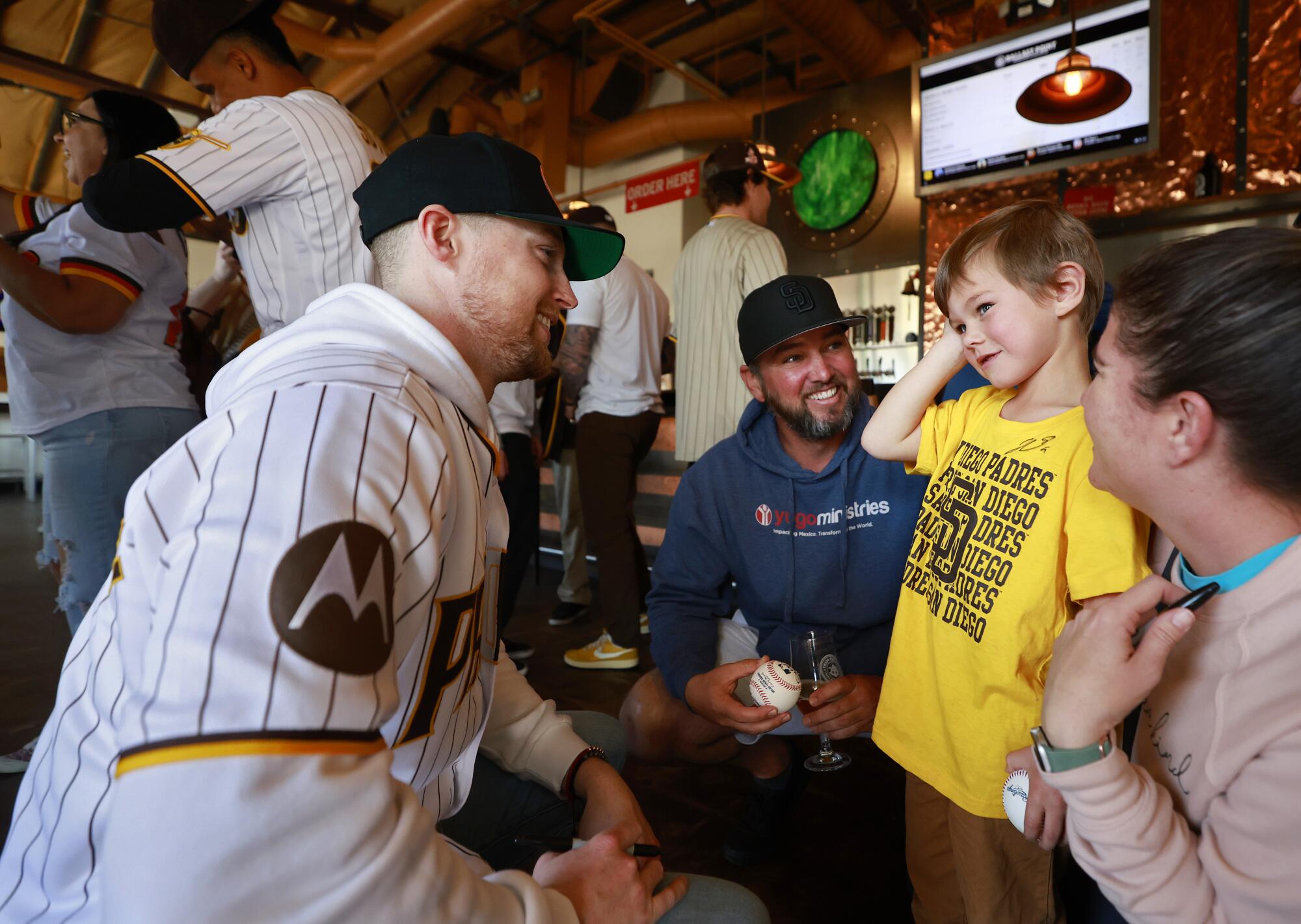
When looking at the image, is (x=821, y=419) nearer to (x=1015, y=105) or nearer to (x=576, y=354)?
(x=576, y=354)

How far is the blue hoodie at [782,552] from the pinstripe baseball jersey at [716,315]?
3.04 ft

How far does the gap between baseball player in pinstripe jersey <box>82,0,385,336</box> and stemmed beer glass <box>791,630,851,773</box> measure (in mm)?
1230

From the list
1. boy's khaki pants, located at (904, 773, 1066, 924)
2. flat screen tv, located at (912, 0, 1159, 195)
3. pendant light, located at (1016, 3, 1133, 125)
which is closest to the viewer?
boy's khaki pants, located at (904, 773, 1066, 924)

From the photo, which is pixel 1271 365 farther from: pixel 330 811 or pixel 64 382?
pixel 64 382

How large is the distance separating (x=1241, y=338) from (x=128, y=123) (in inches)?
88.8

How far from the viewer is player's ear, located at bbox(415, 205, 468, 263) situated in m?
0.91

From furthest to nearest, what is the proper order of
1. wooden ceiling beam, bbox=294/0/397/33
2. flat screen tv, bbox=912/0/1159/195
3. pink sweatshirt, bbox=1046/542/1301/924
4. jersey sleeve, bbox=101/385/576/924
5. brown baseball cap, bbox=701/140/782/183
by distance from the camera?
wooden ceiling beam, bbox=294/0/397/33, flat screen tv, bbox=912/0/1159/195, brown baseball cap, bbox=701/140/782/183, pink sweatshirt, bbox=1046/542/1301/924, jersey sleeve, bbox=101/385/576/924

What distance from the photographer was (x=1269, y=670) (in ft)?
2.21

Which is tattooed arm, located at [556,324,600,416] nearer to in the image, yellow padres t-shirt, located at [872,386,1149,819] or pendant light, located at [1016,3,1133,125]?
yellow padres t-shirt, located at [872,386,1149,819]

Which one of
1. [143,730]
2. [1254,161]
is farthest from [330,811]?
[1254,161]

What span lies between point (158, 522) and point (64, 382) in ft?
5.34

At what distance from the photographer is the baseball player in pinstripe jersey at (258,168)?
1404mm

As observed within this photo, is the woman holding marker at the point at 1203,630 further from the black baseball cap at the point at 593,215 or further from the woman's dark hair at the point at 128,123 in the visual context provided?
the black baseball cap at the point at 593,215

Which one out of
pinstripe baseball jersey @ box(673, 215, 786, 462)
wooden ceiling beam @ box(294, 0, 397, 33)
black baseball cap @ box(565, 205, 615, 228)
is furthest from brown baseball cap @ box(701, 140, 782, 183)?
wooden ceiling beam @ box(294, 0, 397, 33)
